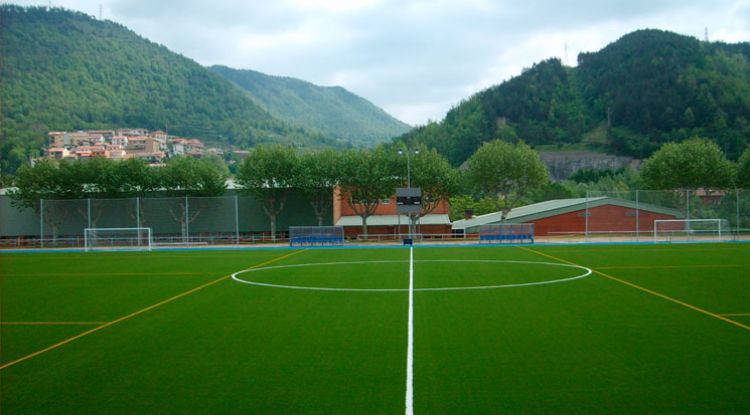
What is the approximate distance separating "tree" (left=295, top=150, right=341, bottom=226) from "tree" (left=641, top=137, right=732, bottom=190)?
30.3 meters

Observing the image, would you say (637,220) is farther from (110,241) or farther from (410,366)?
(410,366)

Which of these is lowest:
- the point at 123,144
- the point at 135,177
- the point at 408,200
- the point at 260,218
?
the point at 260,218

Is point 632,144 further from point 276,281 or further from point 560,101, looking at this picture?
point 276,281

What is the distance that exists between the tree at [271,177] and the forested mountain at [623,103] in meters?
105

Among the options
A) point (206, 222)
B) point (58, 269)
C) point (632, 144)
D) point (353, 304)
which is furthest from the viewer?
point (632, 144)

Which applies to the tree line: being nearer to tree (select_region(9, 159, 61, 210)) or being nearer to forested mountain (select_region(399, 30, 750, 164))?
tree (select_region(9, 159, 61, 210))

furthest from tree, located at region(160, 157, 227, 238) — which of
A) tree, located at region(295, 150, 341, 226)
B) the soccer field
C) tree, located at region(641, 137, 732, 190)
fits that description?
tree, located at region(641, 137, 732, 190)

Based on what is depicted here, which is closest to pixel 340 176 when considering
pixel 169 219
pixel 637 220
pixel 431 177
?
A: pixel 431 177

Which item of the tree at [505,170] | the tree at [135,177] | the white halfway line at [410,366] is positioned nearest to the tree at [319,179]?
the tree at [505,170]

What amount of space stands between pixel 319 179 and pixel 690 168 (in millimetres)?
33977

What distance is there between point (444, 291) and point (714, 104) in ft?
480

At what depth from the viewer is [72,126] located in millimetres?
192000

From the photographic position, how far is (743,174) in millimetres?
56438

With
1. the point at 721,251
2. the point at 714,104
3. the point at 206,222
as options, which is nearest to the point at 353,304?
the point at 721,251
